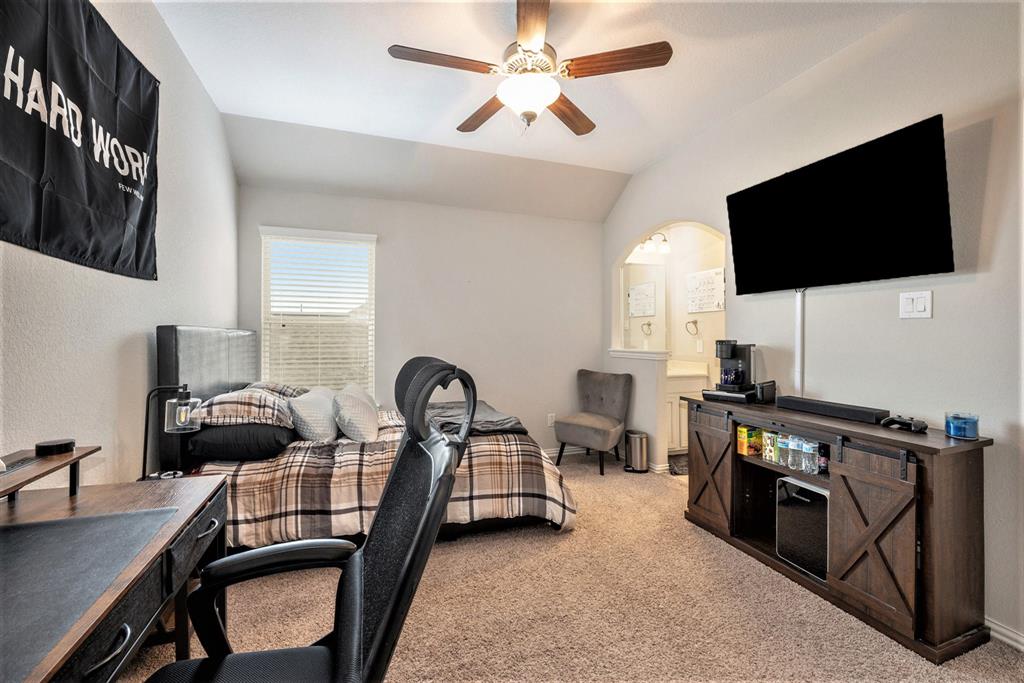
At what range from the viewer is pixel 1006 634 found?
179 centimetres

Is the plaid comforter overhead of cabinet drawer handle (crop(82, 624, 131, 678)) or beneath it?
beneath

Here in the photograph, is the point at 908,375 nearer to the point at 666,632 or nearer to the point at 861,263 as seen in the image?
the point at 861,263

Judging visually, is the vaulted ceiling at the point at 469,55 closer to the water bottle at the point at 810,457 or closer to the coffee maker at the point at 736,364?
the coffee maker at the point at 736,364

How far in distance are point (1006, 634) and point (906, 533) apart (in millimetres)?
606

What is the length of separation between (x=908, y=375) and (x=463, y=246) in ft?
11.3

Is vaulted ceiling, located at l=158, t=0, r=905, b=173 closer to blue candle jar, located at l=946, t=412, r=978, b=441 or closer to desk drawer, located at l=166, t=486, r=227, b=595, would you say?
blue candle jar, located at l=946, t=412, r=978, b=441

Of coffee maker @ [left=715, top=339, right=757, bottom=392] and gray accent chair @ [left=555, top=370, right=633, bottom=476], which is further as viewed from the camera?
gray accent chair @ [left=555, top=370, right=633, bottom=476]

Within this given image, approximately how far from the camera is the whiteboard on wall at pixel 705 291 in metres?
4.64

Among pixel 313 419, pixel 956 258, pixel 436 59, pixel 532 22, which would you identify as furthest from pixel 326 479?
pixel 956 258

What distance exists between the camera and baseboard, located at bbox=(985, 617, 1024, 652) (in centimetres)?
176

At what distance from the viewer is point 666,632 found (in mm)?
1849

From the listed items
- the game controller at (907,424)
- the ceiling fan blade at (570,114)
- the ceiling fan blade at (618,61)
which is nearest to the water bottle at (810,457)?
the game controller at (907,424)

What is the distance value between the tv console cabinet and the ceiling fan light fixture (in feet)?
6.52

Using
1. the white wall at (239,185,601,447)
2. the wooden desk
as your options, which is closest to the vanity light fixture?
the white wall at (239,185,601,447)
